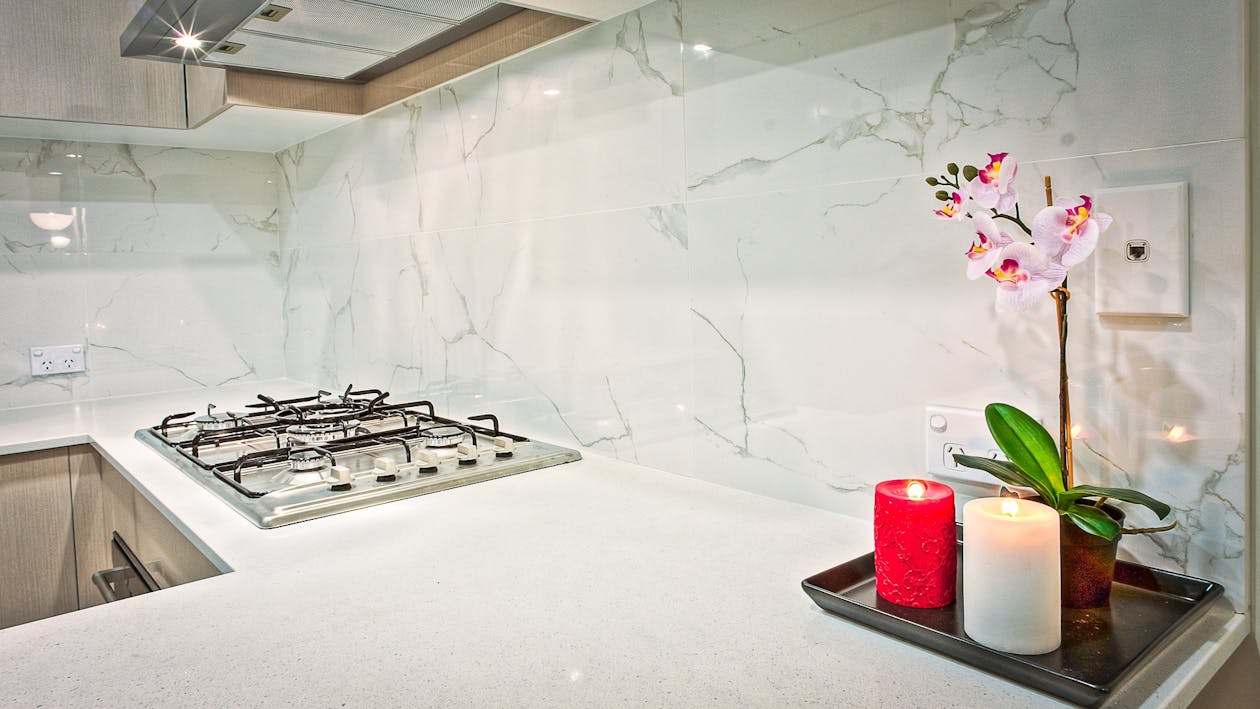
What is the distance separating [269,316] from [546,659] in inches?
89.7

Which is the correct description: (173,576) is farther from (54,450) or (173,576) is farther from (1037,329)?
(1037,329)

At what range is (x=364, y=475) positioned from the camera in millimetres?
1420

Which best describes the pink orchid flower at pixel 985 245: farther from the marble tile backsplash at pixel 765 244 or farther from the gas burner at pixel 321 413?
the gas burner at pixel 321 413

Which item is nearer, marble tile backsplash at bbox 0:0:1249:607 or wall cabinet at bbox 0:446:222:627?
marble tile backsplash at bbox 0:0:1249:607

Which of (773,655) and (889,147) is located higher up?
(889,147)

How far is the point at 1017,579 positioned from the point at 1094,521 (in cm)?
11

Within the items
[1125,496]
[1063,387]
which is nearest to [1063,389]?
[1063,387]

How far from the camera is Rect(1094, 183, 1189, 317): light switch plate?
83 cm

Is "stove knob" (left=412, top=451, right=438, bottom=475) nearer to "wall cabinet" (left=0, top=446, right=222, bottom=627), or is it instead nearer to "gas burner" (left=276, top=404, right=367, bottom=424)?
"gas burner" (left=276, top=404, right=367, bottom=424)

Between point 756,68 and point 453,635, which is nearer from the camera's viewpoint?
point 453,635

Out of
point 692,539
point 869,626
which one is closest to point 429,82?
point 692,539

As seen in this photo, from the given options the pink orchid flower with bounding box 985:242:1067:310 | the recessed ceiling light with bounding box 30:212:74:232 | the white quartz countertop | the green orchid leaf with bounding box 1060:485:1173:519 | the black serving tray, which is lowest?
the white quartz countertop

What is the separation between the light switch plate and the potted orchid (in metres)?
0.03

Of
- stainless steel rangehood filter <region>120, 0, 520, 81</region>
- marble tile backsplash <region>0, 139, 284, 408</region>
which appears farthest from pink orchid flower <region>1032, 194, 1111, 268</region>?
marble tile backsplash <region>0, 139, 284, 408</region>
